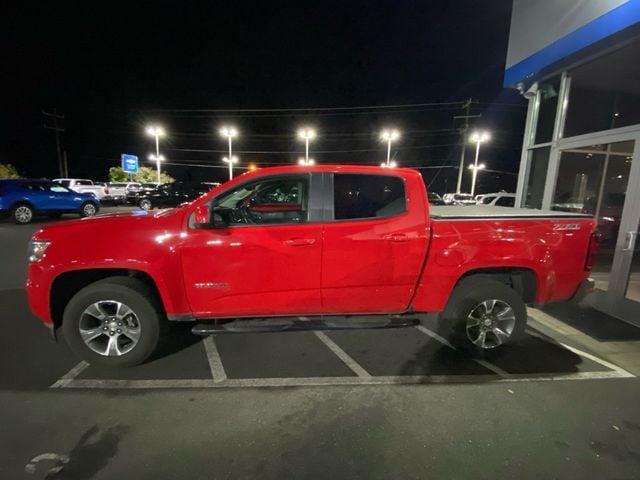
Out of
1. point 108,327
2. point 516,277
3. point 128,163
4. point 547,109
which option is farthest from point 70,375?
point 128,163

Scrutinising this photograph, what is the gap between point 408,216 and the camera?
11.3 feet

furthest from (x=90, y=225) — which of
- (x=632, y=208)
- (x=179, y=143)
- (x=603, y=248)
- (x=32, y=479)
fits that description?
(x=179, y=143)

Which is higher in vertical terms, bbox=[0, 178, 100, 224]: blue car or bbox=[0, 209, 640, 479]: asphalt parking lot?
bbox=[0, 178, 100, 224]: blue car

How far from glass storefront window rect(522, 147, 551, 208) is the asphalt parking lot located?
13.0 feet

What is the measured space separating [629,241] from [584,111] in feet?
9.73

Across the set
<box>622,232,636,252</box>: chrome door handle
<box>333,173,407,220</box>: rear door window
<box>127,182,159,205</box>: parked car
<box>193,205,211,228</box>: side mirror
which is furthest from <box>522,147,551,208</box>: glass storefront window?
<box>127,182,159,205</box>: parked car

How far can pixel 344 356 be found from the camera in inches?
149

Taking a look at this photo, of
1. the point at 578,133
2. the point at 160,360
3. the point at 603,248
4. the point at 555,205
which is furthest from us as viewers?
the point at 603,248

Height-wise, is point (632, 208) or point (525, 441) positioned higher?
point (632, 208)

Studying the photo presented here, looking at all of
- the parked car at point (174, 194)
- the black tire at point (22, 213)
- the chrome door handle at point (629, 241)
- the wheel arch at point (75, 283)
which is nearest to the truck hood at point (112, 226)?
the wheel arch at point (75, 283)

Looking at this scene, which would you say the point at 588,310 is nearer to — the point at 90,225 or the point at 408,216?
the point at 408,216

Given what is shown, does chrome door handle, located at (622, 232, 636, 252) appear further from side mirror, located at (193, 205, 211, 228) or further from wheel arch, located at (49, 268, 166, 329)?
wheel arch, located at (49, 268, 166, 329)

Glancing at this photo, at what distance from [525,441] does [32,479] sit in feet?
10.9

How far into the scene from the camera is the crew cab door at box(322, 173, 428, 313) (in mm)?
3365
